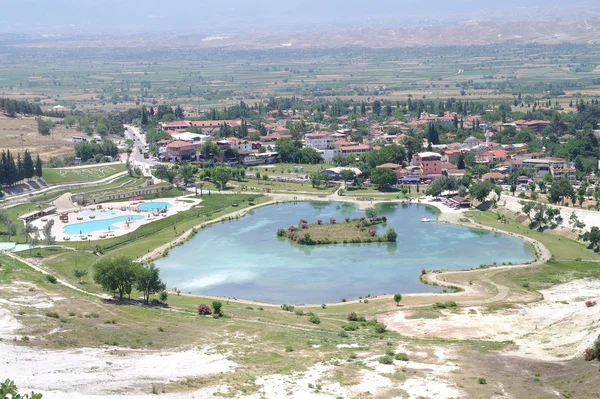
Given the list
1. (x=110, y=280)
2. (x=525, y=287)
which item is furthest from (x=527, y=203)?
(x=110, y=280)

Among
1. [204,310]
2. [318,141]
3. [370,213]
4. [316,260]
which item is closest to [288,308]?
[204,310]

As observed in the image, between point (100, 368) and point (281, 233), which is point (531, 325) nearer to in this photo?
point (100, 368)

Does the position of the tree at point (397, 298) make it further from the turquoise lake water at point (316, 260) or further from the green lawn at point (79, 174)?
the green lawn at point (79, 174)

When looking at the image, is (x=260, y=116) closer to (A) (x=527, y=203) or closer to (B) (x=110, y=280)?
(A) (x=527, y=203)

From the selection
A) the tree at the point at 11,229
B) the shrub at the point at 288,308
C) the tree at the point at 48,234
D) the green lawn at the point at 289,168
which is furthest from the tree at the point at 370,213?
the tree at the point at 11,229

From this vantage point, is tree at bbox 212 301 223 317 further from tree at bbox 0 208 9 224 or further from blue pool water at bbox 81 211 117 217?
blue pool water at bbox 81 211 117 217

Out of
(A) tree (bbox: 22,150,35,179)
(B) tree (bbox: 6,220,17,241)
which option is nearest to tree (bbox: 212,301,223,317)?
(B) tree (bbox: 6,220,17,241)
